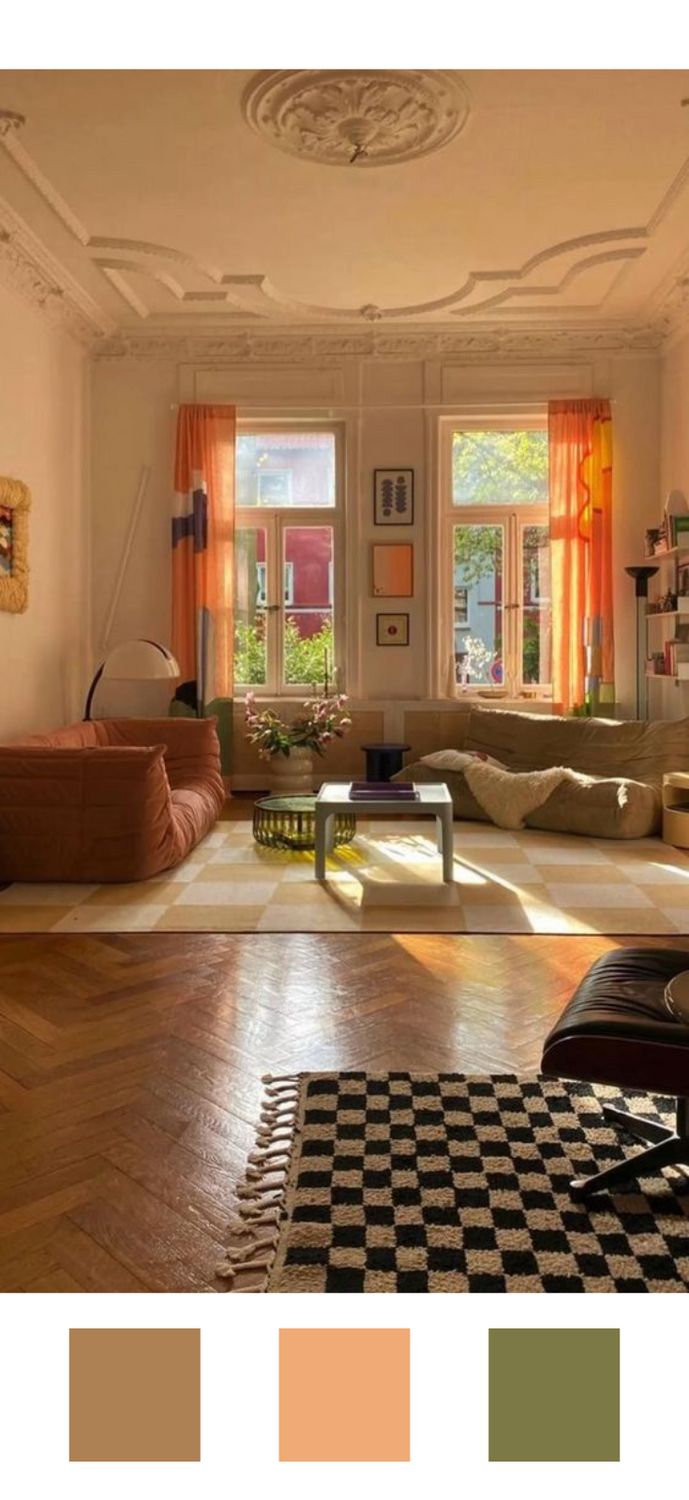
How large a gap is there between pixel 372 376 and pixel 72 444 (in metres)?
2.14

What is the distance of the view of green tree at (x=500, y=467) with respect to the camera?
755 centimetres

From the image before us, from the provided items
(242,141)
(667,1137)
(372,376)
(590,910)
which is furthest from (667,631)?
(667,1137)

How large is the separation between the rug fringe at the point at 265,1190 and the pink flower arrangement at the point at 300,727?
4337 millimetres

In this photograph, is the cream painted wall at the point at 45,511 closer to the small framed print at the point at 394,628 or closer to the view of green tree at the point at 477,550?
the small framed print at the point at 394,628

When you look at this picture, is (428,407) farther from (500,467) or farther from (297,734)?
(297,734)

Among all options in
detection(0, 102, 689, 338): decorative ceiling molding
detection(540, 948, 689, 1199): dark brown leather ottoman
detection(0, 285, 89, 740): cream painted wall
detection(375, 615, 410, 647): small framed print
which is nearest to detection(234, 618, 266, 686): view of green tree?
detection(375, 615, 410, 647): small framed print

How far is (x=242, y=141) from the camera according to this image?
4516 mm

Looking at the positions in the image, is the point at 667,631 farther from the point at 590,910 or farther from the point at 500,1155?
the point at 500,1155

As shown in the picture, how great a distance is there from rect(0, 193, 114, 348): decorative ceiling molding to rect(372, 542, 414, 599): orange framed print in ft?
7.89

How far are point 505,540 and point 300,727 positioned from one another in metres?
2.10

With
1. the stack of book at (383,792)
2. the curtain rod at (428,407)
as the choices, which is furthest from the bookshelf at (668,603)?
the stack of book at (383,792)

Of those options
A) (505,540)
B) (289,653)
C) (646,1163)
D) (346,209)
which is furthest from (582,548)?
(646,1163)

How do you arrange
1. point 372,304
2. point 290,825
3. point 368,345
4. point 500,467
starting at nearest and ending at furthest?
point 290,825, point 372,304, point 368,345, point 500,467

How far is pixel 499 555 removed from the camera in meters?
7.62
